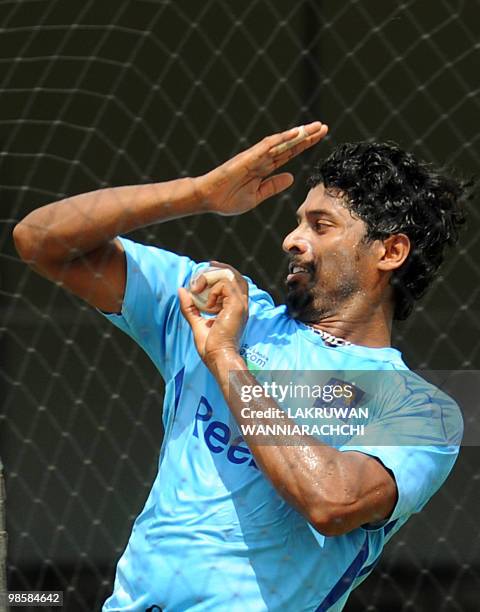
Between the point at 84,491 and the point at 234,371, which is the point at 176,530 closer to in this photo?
the point at 234,371

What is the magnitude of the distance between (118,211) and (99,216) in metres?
0.03

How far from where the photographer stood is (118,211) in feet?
6.91

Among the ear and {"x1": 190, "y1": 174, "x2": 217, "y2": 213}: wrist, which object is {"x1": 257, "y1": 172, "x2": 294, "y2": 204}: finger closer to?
{"x1": 190, "y1": 174, "x2": 217, "y2": 213}: wrist

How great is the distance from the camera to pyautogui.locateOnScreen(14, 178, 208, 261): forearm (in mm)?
2109

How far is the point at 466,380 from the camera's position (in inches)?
125

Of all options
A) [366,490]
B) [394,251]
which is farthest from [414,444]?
[394,251]

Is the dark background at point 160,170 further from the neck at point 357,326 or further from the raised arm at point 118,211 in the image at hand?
the raised arm at point 118,211

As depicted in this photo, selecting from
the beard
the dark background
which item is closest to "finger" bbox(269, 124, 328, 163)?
the beard

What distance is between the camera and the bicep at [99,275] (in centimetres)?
216

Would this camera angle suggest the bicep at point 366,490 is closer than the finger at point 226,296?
Yes

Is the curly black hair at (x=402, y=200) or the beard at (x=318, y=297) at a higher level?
the curly black hair at (x=402, y=200)

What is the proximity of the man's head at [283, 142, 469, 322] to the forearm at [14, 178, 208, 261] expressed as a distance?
0.23 metres

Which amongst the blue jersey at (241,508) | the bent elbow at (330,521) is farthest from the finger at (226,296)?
the bent elbow at (330,521)

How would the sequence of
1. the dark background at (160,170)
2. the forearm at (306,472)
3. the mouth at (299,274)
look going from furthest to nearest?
the dark background at (160,170)
the mouth at (299,274)
the forearm at (306,472)
